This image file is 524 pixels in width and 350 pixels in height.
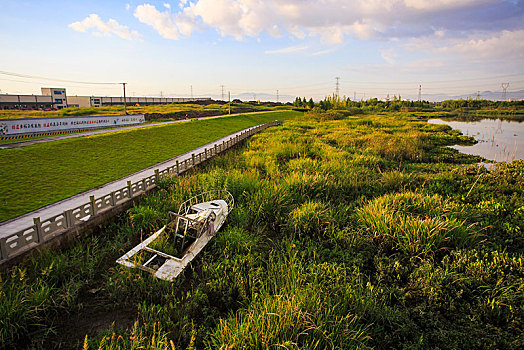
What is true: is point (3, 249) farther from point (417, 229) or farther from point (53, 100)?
point (53, 100)

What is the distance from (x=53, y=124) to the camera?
24.7m

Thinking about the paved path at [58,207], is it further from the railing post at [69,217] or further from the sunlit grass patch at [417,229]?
the sunlit grass patch at [417,229]

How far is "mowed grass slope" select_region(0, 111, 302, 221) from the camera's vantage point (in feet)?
38.1

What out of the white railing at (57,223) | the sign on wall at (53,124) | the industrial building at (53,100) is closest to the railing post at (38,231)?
the white railing at (57,223)

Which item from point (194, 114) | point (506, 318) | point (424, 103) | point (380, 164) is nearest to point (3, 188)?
point (506, 318)

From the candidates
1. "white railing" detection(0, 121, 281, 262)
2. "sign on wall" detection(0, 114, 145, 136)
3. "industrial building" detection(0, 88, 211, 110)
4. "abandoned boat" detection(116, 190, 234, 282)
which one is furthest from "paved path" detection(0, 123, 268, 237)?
"industrial building" detection(0, 88, 211, 110)

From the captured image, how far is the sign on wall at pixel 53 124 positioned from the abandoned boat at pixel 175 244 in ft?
67.5

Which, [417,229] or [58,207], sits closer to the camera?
[417,229]

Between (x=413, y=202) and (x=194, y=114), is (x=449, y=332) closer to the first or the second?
(x=413, y=202)

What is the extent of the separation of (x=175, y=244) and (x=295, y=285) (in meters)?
4.05

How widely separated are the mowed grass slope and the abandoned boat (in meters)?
5.83

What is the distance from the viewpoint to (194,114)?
5259 cm

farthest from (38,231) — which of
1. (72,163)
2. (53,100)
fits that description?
(53,100)

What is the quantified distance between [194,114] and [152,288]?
162 ft
